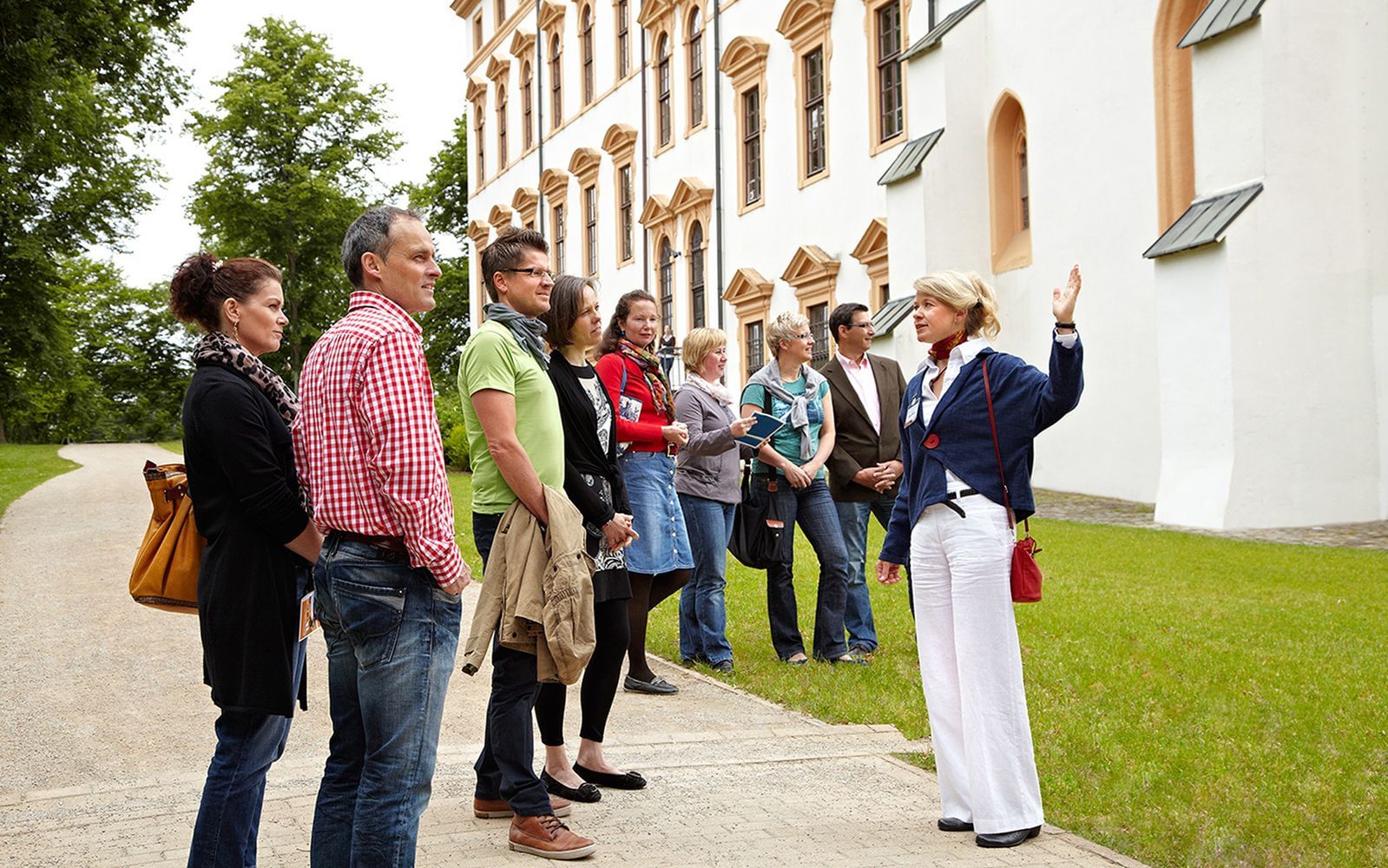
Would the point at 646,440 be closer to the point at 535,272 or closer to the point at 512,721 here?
the point at 535,272

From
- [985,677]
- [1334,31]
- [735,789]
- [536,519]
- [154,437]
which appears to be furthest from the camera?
[154,437]

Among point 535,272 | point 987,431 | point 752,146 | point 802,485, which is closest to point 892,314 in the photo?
point 752,146

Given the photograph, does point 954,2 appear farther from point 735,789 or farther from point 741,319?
point 735,789

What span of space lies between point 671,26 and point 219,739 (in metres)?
30.4

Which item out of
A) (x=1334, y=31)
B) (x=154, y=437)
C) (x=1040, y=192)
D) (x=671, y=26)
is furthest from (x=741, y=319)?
(x=154, y=437)

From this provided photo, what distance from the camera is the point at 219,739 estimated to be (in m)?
3.88

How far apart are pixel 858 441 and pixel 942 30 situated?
48.0 ft

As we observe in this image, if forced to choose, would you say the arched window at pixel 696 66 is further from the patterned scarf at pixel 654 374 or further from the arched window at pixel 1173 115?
the patterned scarf at pixel 654 374

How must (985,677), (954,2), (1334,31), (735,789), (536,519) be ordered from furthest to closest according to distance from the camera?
(954,2) → (1334,31) → (735,789) → (985,677) → (536,519)

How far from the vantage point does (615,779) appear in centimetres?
568

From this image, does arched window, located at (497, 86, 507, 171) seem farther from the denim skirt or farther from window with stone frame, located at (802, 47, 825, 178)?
the denim skirt

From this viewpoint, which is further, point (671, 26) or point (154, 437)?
point (154, 437)

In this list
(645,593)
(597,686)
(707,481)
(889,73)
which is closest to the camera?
(597,686)

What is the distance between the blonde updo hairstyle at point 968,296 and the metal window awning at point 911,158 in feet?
55.6
